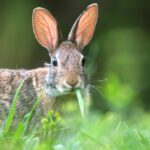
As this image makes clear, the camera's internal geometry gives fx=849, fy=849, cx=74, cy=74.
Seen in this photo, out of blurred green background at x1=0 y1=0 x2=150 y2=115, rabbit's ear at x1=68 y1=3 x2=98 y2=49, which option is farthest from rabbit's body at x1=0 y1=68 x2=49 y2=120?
blurred green background at x1=0 y1=0 x2=150 y2=115

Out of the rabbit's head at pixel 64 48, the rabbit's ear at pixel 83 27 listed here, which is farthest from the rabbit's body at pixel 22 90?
the rabbit's ear at pixel 83 27

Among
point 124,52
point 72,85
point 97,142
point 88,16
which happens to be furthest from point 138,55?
point 97,142

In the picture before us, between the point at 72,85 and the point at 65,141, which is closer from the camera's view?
the point at 65,141

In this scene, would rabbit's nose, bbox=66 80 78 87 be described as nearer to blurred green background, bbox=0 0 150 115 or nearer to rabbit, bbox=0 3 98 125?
rabbit, bbox=0 3 98 125

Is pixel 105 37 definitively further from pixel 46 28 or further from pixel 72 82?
pixel 72 82

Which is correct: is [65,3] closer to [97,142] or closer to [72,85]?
[72,85]

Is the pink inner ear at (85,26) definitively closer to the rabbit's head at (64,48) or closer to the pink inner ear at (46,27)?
the rabbit's head at (64,48)

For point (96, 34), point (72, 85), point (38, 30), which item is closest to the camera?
point (72, 85)

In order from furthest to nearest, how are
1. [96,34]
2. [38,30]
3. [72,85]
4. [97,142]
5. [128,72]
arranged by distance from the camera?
[96,34] → [128,72] → [38,30] → [72,85] → [97,142]

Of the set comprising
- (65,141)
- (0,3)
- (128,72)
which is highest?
(65,141)
